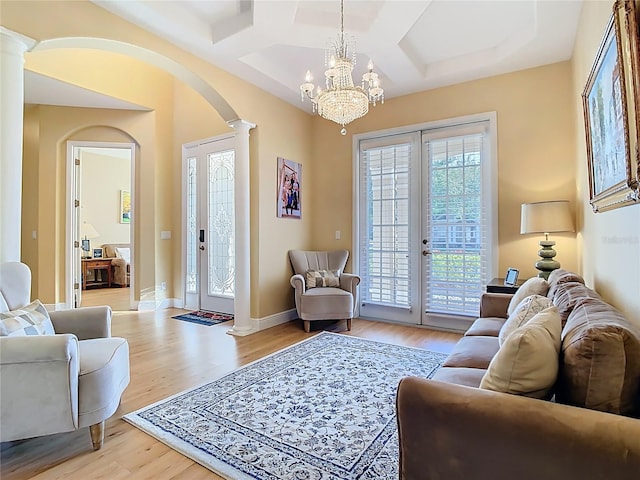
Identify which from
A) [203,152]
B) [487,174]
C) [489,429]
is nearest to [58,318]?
[489,429]

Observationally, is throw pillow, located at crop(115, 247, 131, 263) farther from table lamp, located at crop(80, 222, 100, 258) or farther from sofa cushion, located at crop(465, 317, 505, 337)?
sofa cushion, located at crop(465, 317, 505, 337)

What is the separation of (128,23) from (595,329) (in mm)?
3606

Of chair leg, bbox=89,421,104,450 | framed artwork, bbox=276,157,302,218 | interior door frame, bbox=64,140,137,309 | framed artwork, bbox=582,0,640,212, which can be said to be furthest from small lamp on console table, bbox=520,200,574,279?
interior door frame, bbox=64,140,137,309

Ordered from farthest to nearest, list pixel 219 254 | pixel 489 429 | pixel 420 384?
pixel 219 254 → pixel 420 384 → pixel 489 429

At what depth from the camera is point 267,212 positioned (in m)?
4.33

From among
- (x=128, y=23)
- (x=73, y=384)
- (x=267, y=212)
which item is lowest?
(x=73, y=384)

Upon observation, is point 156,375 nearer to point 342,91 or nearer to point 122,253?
point 342,91

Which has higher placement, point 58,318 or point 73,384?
point 58,318

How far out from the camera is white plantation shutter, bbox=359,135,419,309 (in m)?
4.41

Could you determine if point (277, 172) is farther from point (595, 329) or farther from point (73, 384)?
point (595, 329)

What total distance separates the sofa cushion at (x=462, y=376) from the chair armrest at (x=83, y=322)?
2.13 meters

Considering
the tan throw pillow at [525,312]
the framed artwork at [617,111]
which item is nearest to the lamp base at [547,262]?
the framed artwork at [617,111]

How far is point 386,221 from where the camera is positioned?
4.56 metres

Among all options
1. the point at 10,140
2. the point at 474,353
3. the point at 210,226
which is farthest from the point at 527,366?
the point at 210,226
